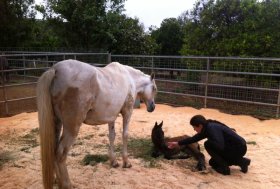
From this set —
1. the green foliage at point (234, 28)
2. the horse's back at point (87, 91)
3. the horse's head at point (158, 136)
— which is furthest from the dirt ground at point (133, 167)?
the green foliage at point (234, 28)

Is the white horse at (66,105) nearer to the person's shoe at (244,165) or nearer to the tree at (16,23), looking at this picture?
the person's shoe at (244,165)

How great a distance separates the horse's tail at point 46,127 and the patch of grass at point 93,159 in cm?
120

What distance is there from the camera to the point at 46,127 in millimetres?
3018

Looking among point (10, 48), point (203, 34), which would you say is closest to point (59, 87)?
point (203, 34)

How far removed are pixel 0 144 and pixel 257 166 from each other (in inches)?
168

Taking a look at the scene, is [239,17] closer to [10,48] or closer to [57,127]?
[57,127]

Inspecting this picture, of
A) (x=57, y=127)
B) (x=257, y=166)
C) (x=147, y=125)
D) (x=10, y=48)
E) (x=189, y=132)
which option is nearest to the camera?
(x=57, y=127)

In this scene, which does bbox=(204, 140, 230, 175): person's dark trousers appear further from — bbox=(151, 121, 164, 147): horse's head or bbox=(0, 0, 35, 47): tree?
bbox=(0, 0, 35, 47): tree

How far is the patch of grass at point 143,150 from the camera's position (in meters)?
4.33

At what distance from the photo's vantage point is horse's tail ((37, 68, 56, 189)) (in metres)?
2.94

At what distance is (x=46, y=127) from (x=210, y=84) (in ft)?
18.6

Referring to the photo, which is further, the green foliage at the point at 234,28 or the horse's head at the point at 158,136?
the green foliage at the point at 234,28

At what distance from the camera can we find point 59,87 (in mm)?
3092

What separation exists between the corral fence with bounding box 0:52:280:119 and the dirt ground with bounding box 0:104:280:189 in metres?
1.18
